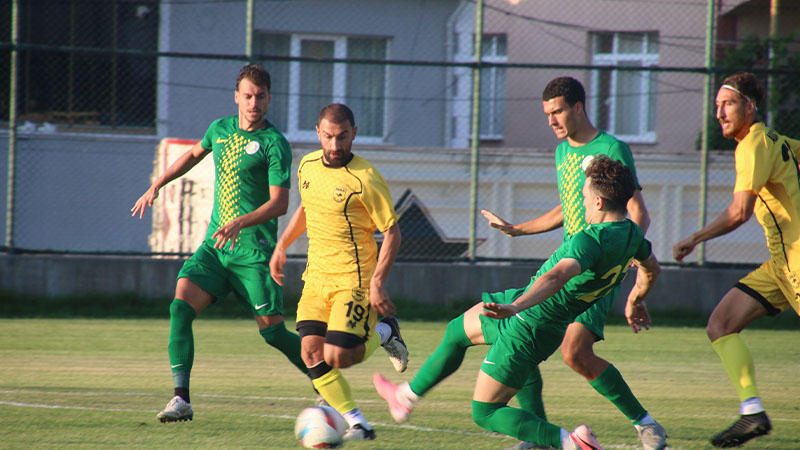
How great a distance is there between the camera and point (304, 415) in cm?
462

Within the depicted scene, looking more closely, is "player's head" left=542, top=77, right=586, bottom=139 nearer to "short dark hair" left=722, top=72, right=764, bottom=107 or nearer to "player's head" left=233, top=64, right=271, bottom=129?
"short dark hair" left=722, top=72, right=764, bottom=107

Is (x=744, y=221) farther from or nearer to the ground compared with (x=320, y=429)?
farther from the ground

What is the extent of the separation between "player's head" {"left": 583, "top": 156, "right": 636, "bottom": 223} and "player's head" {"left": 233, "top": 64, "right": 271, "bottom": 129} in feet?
7.67

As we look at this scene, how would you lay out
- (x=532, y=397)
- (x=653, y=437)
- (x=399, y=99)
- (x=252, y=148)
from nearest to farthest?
(x=653, y=437)
(x=532, y=397)
(x=252, y=148)
(x=399, y=99)

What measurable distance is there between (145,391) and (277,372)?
1.30m

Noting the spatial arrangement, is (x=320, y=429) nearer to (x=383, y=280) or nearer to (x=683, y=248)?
(x=383, y=280)

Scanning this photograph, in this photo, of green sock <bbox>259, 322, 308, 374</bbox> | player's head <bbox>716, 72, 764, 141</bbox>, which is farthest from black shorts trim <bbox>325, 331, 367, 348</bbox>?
player's head <bbox>716, 72, 764, 141</bbox>

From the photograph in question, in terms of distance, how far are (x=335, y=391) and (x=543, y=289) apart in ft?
5.40

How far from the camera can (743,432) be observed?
4.96 m

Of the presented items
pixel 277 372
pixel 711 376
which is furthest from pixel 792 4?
pixel 277 372

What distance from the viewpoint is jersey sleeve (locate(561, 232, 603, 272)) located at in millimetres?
3906

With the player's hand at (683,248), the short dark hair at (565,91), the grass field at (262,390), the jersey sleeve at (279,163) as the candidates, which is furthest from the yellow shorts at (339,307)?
the player's hand at (683,248)

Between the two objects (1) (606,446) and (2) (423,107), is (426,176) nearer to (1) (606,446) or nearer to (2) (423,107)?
(2) (423,107)

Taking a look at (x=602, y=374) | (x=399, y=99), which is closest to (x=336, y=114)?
(x=602, y=374)
